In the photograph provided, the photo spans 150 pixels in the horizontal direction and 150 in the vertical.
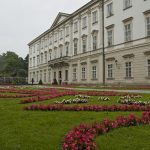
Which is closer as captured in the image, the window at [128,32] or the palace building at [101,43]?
the palace building at [101,43]

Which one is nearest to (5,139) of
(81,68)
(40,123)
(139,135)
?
(40,123)

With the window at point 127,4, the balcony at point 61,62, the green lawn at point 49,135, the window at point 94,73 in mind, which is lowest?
the green lawn at point 49,135

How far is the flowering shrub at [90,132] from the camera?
4.46 metres

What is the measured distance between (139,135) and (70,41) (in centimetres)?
4090

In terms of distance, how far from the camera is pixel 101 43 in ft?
119

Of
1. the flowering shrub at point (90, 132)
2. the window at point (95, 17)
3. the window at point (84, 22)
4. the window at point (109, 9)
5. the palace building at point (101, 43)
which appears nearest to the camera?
the flowering shrub at point (90, 132)

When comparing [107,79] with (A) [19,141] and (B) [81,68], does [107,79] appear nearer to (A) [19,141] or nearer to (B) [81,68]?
(B) [81,68]

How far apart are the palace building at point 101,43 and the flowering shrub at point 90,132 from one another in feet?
70.1

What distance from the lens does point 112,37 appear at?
3388 cm

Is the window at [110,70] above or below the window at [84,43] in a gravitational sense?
below

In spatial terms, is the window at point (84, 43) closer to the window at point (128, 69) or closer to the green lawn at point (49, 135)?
the window at point (128, 69)

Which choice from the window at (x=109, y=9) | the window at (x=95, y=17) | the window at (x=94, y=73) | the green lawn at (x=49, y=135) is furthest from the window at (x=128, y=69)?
the green lawn at (x=49, y=135)

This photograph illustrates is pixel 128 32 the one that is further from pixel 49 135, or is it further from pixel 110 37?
pixel 49 135

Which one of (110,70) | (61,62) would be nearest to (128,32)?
(110,70)
